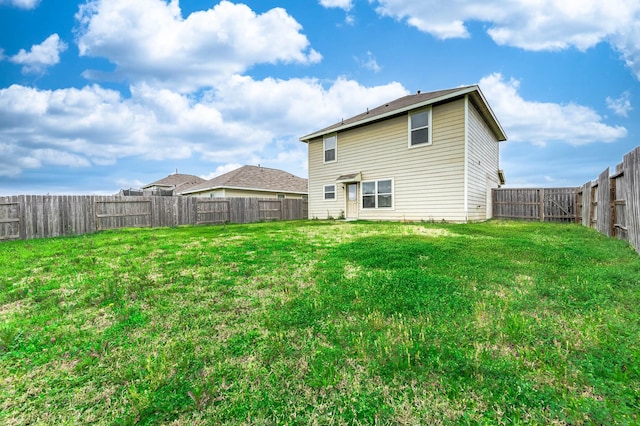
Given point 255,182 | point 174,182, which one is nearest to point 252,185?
point 255,182

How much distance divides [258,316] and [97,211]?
524 inches

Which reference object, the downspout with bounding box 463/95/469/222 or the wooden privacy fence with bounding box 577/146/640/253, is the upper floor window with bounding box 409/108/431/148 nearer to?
the downspout with bounding box 463/95/469/222

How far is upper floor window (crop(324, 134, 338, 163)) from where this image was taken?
15195mm

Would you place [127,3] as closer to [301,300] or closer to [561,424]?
[301,300]

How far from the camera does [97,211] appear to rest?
1189cm

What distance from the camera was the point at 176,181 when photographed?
3447cm

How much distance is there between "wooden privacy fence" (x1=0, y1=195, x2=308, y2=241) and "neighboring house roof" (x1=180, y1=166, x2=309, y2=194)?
4.62m

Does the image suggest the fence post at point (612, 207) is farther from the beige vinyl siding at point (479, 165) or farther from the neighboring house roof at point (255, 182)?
the neighboring house roof at point (255, 182)

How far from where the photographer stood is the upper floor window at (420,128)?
11.5 m

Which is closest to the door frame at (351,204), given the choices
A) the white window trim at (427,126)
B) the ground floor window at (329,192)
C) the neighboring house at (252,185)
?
the ground floor window at (329,192)

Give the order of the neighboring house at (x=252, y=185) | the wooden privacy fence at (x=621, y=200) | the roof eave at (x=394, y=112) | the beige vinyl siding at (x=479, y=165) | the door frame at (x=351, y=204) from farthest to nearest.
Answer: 1. the neighboring house at (x=252, y=185)
2. the door frame at (x=351, y=204)
3. the beige vinyl siding at (x=479, y=165)
4. the roof eave at (x=394, y=112)
5. the wooden privacy fence at (x=621, y=200)

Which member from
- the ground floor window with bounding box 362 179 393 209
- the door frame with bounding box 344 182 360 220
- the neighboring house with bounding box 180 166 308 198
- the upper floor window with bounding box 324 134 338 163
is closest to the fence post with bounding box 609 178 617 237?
the ground floor window with bounding box 362 179 393 209

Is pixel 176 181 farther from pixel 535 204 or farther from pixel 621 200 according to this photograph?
pixel 621 200

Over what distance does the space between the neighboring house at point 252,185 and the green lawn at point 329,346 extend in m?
18.1
